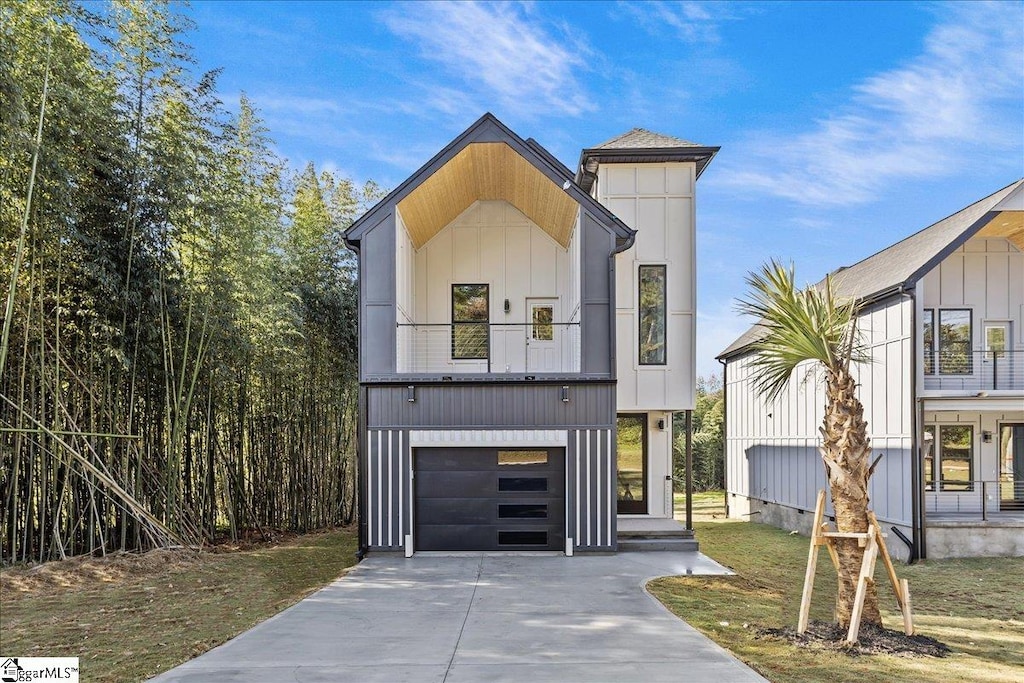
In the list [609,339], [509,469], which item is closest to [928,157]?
[609,339]

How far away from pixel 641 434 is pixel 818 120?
15.1 metres

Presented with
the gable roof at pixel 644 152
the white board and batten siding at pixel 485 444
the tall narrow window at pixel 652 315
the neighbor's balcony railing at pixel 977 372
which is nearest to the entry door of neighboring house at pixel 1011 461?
the neighbor's balcony railing at pixel 977 372

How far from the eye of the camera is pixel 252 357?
12148 millimetres

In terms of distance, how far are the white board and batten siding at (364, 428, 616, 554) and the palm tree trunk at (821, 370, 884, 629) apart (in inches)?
168

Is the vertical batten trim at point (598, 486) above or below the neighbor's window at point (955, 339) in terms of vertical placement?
below

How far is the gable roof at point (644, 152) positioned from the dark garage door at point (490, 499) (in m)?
5.16

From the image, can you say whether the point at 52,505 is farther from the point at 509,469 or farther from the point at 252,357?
the point at 509,469

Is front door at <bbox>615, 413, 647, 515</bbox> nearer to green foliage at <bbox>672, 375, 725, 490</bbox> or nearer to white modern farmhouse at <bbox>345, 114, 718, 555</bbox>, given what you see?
white modern farmhouse at <bbox>345, 114, 718, 555</bbox>

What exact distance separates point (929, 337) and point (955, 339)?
49 centimetres

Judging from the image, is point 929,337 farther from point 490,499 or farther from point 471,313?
point 490,499

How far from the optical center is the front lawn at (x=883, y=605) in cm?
516

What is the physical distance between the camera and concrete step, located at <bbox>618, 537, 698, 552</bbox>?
10.3 meters

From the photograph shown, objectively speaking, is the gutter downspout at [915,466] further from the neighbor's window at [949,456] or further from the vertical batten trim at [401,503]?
the vertical batten trim at [401,503]

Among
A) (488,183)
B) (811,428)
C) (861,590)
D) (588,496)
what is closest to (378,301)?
(488,183)
